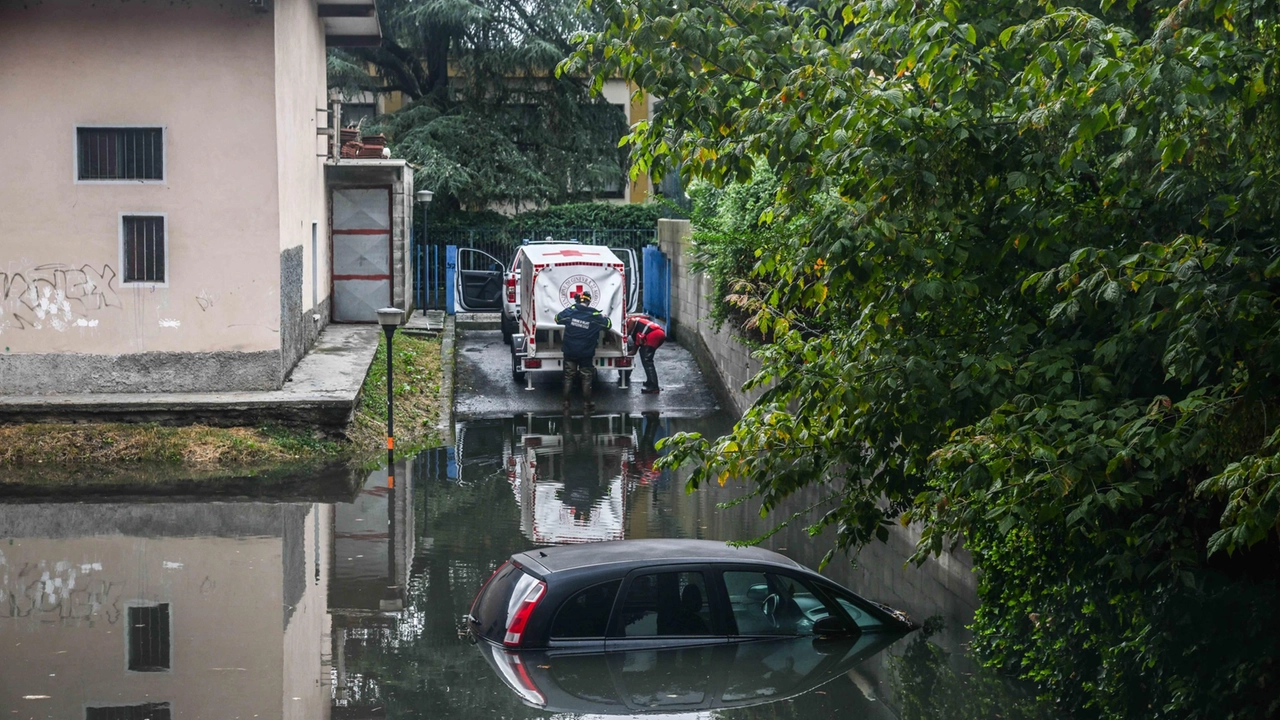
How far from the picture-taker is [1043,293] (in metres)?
6.94

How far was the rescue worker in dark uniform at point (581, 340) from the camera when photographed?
21484mm

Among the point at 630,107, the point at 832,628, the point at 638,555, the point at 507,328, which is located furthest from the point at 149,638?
the point at 630,107

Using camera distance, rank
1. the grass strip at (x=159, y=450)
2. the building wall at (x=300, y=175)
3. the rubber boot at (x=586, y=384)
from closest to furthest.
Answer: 1. the grass strip at (x=159, y=450)
2. the building wall at (x=300, y=175)
3. the rubber boot at (x=586, y=384)

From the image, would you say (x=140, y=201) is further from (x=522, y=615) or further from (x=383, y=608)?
(x=522, y=615)

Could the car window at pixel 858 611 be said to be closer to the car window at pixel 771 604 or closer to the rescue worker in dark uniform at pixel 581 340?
the car window at pixel 771 604

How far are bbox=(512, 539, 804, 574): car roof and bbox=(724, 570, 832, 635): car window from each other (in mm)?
125

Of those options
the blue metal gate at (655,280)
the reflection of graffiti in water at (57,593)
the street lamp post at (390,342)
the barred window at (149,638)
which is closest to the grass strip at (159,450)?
the street lamp post at (390,342)

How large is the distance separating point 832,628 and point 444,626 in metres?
3.11

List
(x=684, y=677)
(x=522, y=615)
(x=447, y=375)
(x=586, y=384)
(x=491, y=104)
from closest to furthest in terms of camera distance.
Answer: (x=684, y=677), (x=522, y=615), (x=586, y=384), (x=447, y=375), (x=491, y=104)

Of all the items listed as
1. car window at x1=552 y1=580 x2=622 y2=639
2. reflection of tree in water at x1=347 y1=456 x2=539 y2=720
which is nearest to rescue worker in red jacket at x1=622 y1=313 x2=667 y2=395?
reflection of tree in water at x1=347 y1=456 x2=539 y2=720

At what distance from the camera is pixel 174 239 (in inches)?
697

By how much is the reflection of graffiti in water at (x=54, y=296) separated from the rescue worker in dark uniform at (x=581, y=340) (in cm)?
728

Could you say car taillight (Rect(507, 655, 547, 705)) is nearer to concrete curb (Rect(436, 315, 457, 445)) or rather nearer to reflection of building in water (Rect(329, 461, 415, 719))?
reflection of building in water (Rect(329, 461, 415, 719))

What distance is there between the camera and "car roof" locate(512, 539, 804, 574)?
8.61 m
